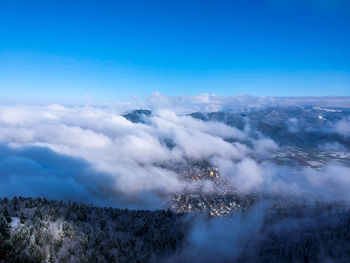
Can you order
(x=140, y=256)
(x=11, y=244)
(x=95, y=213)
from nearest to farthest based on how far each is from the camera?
(x=11, y=244), (x=140, y=256), (x=95, y=213)

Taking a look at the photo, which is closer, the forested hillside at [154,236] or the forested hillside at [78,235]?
the forested hillside at [78,235]

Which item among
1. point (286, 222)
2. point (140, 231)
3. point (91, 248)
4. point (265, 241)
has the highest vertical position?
point (91, 248)

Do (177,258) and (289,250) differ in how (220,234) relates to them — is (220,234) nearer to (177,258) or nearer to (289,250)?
(289,250)

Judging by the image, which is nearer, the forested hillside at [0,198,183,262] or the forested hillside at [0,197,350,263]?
the forested hillside at [0,198,183,262]

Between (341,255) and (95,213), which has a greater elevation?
(95,213)

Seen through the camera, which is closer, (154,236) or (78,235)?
(78,235)

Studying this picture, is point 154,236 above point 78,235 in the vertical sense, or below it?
below

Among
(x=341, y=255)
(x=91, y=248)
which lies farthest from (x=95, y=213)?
(x=341, y=255)

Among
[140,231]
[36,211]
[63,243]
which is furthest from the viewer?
[140,231]

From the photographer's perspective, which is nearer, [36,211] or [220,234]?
[36,211]

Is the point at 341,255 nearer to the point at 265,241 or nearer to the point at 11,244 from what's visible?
the point at 265,241
